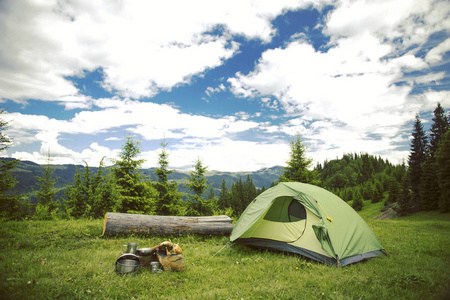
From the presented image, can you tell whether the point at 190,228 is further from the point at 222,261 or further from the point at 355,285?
the point at 355,285

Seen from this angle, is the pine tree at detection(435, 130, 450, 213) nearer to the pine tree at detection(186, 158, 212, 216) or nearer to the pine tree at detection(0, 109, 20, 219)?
the pine tree at detection(186, 158, 212, 216)

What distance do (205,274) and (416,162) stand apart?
56.3 metres

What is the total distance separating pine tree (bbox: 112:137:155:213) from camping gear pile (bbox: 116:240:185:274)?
31.8ft

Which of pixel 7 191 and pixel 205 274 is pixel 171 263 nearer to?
pixel 205 274

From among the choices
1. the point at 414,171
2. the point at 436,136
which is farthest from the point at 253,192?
the point at 436,136

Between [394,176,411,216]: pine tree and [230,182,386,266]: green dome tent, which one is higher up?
[230,182,386,266]: green dome tent

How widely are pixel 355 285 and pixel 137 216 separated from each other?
26.4 feet

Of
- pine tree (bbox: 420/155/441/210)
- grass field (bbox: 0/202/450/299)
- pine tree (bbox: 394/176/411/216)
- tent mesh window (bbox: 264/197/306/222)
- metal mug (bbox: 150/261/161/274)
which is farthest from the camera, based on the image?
pine tree (bbox: 394/176/411/216)

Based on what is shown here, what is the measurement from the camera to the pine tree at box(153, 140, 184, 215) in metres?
17.3

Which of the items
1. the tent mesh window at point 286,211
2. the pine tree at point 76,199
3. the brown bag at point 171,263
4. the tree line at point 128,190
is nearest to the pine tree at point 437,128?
the tree line at point 128,190

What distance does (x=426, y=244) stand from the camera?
8609mm

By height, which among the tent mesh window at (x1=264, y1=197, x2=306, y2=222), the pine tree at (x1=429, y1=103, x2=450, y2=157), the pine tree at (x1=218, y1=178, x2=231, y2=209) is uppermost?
the pine tree at (x1=429, y1=103, x2=450, y2=157)

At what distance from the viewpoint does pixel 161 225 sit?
29.5 feet

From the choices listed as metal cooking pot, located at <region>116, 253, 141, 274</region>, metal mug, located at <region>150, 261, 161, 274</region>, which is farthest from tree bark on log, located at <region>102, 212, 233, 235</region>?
metal mug, located at <region>150, 261, 161, 274</region>
